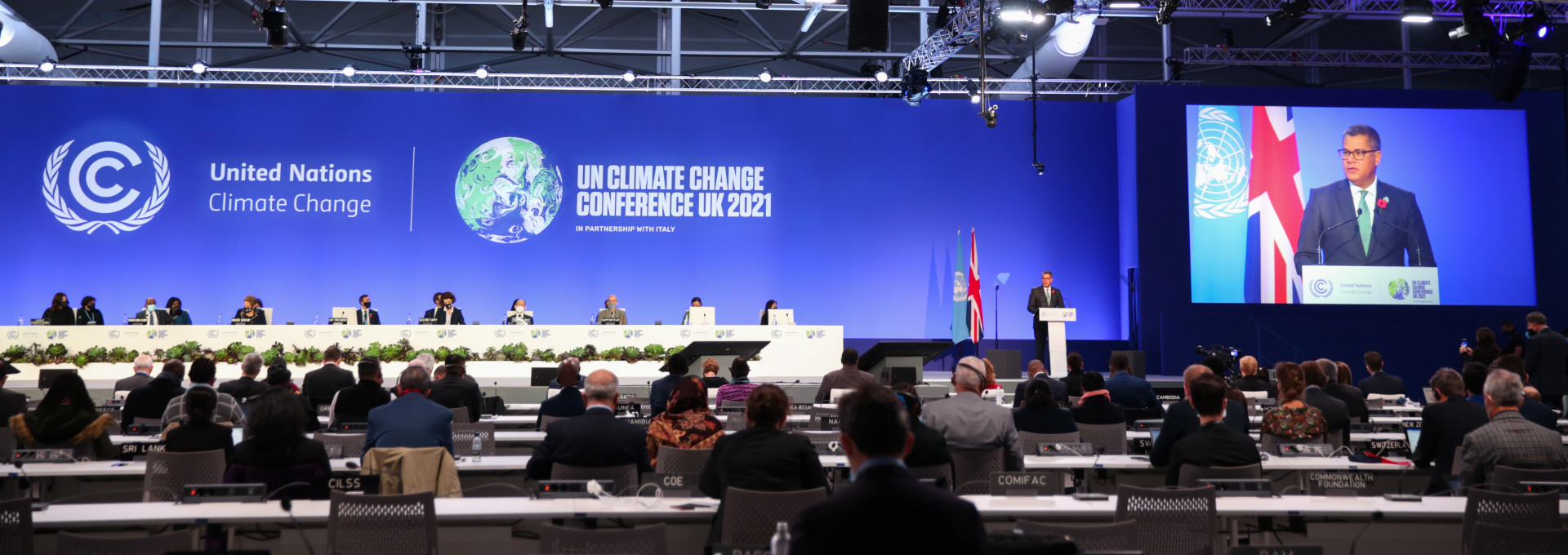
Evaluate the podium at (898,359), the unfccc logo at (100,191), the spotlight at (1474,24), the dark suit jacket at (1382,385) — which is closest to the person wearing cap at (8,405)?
the podium at (898,359)

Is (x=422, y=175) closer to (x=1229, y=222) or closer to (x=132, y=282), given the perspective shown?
(x=132, y=282)

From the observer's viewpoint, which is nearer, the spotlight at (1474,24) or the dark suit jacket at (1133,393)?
the dark suit jacket at (1133,393)

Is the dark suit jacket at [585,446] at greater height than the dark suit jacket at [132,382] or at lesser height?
lesser

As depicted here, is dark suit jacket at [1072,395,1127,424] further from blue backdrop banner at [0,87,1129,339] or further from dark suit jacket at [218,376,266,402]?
blue backdrop banner at [0,87,1129,339]

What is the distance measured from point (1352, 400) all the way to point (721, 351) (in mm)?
5537

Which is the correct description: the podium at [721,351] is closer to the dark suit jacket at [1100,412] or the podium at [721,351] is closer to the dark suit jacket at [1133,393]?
the dark suit jacket at [1133,393]

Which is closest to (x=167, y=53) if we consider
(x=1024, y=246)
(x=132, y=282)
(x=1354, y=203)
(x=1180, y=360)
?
(x=132, y=282)

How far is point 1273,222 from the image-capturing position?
14.2 meters

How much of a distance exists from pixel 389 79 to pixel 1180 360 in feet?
42.3

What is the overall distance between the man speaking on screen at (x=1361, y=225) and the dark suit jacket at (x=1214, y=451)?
36.3 feet

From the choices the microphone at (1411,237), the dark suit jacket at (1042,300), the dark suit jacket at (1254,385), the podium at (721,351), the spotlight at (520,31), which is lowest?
the dark suit jacket at (1254,385)

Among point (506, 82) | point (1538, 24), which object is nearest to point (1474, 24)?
point (1538, 24)

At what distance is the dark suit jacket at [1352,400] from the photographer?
277 inches

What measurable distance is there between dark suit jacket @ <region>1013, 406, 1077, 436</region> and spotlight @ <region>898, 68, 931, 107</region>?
29.2 feet
